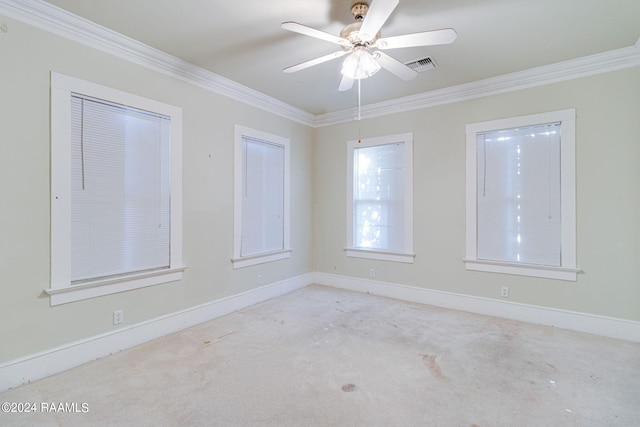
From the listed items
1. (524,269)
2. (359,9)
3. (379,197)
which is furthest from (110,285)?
(524,269)

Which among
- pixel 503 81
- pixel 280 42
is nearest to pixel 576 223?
pixel 503 81

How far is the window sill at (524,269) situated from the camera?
10.3 feet

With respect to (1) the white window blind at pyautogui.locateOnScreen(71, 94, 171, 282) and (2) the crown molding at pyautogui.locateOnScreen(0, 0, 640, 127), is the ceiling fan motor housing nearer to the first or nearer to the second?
(2) the crown molding at pyautogui.locateOnScreen(0, 0, 640, 127)

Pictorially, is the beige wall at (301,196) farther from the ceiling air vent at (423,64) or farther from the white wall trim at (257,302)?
the ceiling air vent at (423,64)

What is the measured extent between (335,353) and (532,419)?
1415 millimetres

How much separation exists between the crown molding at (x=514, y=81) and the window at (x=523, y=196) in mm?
377

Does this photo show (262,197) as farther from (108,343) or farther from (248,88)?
(108,343)

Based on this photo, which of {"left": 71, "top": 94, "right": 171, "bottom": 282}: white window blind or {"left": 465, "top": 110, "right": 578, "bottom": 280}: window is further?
{"left": 465, "top": 110, "right": 578, "bottom": 280}: window

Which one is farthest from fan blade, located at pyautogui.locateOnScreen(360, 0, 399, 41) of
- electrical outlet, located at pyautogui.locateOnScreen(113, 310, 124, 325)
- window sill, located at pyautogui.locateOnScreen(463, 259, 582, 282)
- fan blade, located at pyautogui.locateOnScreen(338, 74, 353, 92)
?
electrical outlet, located at pyautogui.locateOnScreen(113, 310, 124, 325)

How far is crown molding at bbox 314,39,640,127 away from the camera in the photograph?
9.53ft

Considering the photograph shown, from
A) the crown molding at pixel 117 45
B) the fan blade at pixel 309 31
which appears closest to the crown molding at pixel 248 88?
the crown molding at pixel 117 45

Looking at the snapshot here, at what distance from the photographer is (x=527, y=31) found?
2.52 meters

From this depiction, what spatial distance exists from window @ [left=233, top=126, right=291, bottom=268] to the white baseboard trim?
0.53m

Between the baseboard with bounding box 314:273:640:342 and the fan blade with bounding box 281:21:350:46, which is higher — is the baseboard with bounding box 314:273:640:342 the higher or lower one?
the lower one
